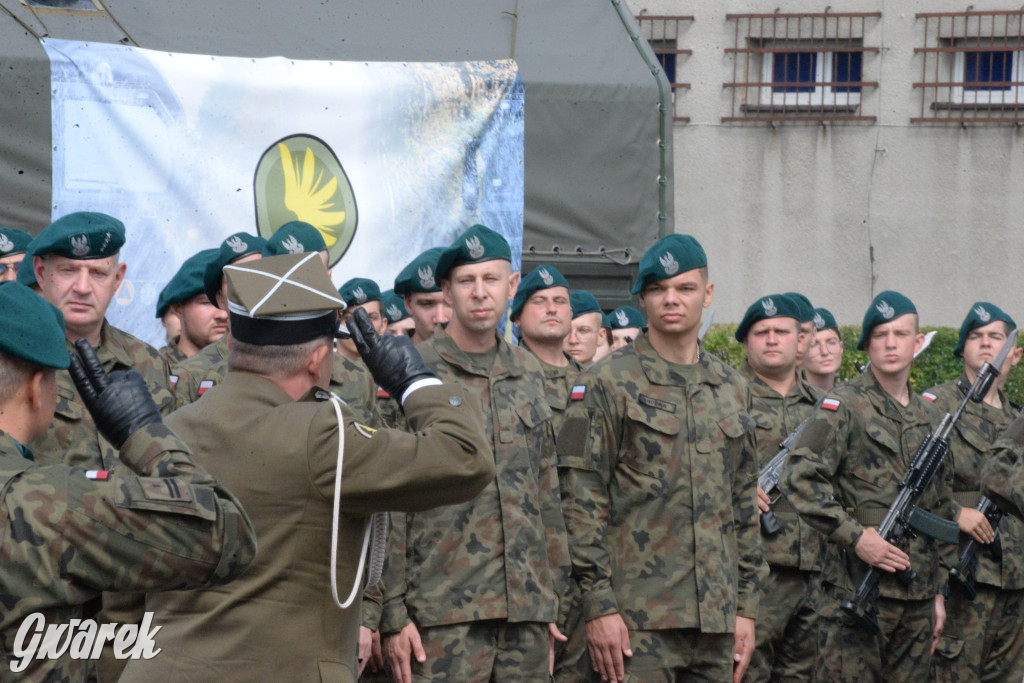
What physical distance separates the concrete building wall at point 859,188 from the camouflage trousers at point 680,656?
12.2 metres

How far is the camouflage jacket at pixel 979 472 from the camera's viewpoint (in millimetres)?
6938

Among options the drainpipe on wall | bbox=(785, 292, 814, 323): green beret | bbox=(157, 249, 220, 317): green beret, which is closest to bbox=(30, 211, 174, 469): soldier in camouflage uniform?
bbox=(157, 249, 220, 317): green beret

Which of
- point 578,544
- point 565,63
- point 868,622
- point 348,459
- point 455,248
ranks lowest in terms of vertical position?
point 868,622

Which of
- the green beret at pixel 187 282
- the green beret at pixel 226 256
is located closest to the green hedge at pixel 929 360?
the green beret at pixel 187 282

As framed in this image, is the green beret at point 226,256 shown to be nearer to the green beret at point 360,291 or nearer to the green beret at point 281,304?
the green beret at point 360,291

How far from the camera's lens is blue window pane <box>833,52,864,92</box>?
16.3 metres

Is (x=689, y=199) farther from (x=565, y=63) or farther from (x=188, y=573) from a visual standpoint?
(x=188, y=573)

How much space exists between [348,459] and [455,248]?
2123mm

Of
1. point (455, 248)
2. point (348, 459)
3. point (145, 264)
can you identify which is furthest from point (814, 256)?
point (348, 459)

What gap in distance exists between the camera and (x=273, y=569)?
111 inches

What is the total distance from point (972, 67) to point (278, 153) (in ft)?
37.2

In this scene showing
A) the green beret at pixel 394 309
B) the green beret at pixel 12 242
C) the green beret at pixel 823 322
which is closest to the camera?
the green beret at pixel 12 242

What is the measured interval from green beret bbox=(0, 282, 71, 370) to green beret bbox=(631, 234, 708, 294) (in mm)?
2816

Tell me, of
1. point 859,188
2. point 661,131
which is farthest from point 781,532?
point 859,188
